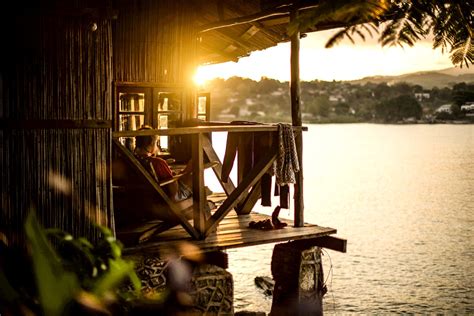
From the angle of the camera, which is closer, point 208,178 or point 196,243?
point 196,243

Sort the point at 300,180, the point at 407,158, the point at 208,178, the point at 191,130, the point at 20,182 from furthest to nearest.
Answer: the point at 407,158
the point at 208,178
the point at 300,180
the point at 191,130
the point at 20,182

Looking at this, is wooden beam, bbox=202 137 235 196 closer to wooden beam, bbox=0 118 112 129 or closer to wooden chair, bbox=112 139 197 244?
wooden chair, bbox=112 139 197 244

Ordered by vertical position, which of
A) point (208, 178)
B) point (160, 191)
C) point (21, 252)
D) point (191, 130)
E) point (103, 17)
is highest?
point (103, 17)

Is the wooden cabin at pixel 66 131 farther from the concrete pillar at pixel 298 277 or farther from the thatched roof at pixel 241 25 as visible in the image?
the thatched roof at pixel 241 25

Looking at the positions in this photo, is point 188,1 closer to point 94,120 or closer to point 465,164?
point 94,120

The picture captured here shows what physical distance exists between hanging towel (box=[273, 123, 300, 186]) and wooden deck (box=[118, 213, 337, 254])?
81cm

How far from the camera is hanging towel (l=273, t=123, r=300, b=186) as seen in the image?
385 inches

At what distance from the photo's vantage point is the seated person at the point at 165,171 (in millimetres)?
9094

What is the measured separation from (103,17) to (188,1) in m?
4.88

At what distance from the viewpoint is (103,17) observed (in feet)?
25.0

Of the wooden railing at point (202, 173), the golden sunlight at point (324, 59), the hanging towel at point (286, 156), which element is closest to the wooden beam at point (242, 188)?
the wooden railing at point (202, 173)

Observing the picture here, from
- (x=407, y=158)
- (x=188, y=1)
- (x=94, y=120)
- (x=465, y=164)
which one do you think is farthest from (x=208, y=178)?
(x=94, y=120)

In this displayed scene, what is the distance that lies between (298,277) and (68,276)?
662cm

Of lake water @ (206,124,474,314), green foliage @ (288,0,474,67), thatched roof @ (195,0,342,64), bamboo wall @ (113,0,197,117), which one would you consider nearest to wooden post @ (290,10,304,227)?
thatched roof @ (195,0,342,64)
